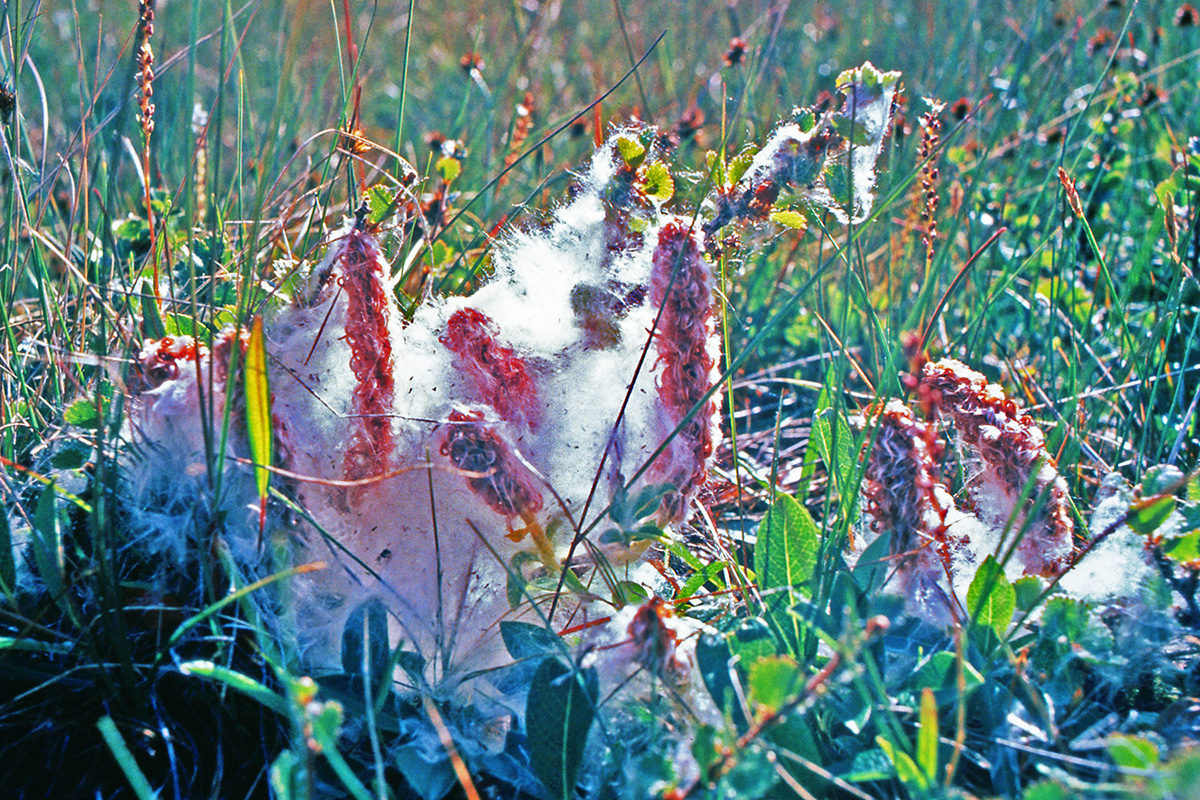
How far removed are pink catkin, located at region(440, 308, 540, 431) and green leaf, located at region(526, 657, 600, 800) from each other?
1.01ft

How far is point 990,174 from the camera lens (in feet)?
7.91

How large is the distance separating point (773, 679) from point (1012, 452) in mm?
448

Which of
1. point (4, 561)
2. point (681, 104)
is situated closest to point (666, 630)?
point (4, 561)

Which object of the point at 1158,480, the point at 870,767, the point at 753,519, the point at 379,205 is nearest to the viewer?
Answer: the point at 870,767

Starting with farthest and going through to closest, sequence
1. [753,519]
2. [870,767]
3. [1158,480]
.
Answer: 1. [753,519]
2. [1158,480]
3. [870,767]

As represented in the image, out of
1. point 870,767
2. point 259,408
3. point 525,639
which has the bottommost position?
point 870,767

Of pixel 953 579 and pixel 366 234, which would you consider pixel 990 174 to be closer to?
pixel 953 579

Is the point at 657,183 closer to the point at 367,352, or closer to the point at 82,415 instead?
the point at 367,352

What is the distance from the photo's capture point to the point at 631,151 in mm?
1019

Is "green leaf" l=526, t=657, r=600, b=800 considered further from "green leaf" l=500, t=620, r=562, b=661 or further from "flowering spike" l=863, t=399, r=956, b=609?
"flowering spike" l=863, t=399, r=956, b=609

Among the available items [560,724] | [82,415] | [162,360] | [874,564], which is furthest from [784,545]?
[82,415]

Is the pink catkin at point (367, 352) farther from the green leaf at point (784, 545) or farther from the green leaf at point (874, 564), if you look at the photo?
the green leaf at point (874, 564)

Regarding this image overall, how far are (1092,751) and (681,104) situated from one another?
272 cm

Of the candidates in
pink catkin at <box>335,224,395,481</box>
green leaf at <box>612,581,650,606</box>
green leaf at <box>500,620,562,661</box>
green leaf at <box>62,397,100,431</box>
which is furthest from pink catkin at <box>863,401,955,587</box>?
green leaf at <box>62,397,100,431</box>
